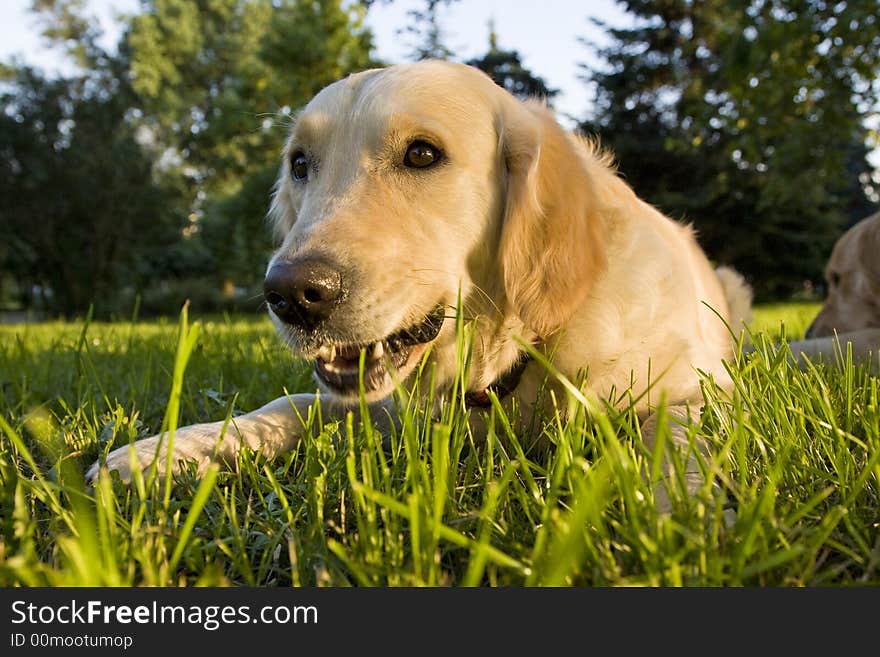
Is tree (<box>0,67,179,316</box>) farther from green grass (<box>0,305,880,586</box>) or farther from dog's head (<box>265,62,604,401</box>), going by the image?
green grass (<box>0,305,880,586</box>)

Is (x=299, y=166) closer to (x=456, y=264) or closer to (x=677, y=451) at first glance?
(x=456, y=264)

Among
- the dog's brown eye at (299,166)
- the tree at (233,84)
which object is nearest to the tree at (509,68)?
the tree at (233,84)

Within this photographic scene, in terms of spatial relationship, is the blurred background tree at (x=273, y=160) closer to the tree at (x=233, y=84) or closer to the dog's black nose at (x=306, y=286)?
the tree at (x=233, y=84)

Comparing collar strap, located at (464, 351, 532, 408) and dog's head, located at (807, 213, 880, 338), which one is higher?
dog's head, located at (807, 213, 880, 338)

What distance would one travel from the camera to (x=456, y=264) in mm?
2051

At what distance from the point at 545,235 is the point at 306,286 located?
0.84 metres

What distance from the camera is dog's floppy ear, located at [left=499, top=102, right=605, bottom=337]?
6.79 feet

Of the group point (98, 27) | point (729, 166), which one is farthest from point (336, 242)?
point (98, 27)

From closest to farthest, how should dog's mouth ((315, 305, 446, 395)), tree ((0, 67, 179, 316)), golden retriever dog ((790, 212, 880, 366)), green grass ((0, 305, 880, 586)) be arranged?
green grass ((0, 305, 880, 586)) → dog's mouth ((315, 305, 446, 395)) → golden retriever dog ((790, 212, 880, 366)) → tree ((0, 67, 179, 316))

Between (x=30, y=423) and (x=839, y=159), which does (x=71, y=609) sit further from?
(x=839, y=159)

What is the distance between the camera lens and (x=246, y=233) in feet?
78.6

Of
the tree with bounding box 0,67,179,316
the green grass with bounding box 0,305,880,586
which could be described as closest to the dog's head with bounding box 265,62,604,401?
the green grass with bounding box 0,305,880,586

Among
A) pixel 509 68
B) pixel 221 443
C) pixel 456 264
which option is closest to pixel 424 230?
pixel 456 264

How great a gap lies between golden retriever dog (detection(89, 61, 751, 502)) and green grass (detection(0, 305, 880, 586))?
26 centimetres
